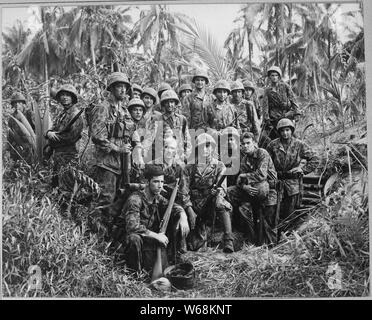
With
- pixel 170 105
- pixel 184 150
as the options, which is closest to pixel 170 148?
pixel 184 150

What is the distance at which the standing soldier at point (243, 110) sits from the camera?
5418mm

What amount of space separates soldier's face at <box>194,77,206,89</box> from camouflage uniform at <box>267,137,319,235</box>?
2.99 feet

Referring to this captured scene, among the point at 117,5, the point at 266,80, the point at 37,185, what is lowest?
the point at 37,185

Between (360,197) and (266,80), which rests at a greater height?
(266,80)

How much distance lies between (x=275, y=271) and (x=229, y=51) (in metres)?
2.24

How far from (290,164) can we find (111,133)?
71.9 inches

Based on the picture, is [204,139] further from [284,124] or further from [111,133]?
[111,133]

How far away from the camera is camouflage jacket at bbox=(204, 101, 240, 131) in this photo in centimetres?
540

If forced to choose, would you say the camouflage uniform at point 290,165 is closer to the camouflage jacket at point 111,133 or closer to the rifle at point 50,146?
the camouflage jacket at point 111,133

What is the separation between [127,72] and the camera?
5426 millimetres

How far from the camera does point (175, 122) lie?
212 inches
